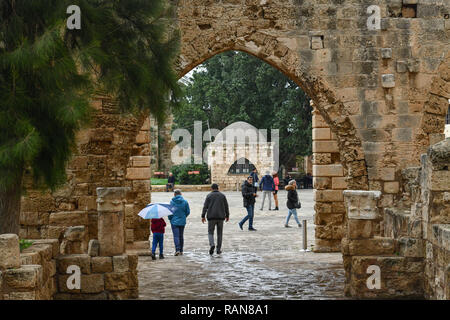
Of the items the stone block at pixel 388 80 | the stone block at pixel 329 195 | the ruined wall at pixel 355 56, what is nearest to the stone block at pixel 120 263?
the ruined wall at pixel 355 56

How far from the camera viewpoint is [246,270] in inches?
380

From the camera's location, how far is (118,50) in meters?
6.63

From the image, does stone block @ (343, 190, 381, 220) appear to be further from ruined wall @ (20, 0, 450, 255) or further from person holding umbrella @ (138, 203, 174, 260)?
person holding umbrella @ (138, 203, 174, 260)

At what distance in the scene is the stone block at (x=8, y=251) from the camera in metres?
5.27

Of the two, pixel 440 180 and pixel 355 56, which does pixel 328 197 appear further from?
pixel 440 180

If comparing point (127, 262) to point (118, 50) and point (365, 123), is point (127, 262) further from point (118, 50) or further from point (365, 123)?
point (365, 123)

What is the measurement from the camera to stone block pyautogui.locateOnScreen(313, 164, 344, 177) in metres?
11.8

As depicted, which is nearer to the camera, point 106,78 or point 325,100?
point 106,78

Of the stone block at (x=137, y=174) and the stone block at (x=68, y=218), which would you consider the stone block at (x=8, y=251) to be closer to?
the stone block at (x=68, y=218)

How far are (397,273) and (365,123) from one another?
132 inches

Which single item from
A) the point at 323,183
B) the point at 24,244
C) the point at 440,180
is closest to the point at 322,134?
the point at 323,183

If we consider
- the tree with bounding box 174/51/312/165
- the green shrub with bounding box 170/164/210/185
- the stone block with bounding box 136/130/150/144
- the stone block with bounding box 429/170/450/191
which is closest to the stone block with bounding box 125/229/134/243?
the stone block with bounding box 136/130/150/144

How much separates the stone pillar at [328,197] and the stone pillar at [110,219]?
5457mm

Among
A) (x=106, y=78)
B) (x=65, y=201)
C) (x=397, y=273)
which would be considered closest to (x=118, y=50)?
(x=106, y=78)
